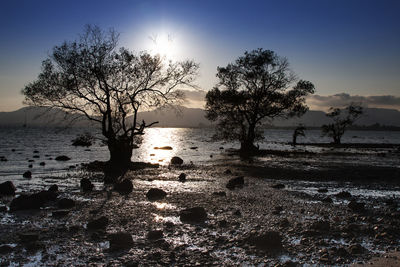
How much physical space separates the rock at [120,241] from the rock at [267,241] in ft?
11.0

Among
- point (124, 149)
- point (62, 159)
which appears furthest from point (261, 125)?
point (62, 159)

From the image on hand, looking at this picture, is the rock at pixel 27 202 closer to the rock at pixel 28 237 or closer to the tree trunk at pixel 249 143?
the rock at pixel 28 237

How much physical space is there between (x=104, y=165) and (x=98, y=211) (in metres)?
18.2

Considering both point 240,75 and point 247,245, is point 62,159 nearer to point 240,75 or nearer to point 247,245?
point 240,75

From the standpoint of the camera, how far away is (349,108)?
240ft

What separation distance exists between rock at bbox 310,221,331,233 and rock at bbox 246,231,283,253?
6.27ft

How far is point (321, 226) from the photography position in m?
10.4

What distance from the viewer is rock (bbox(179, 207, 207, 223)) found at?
11.4 metres

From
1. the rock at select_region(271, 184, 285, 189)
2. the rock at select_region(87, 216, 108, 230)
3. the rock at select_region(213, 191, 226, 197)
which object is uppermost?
the rock at select_region(87, 216, 108, 230)

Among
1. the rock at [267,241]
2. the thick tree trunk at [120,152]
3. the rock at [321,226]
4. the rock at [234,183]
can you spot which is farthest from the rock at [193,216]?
the thick tree trunk at [120,152]

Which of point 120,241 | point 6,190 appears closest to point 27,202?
point 6,190

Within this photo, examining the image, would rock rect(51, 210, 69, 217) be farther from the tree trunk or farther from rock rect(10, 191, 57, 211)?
the tree trunk

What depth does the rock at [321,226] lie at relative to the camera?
33.7 feet

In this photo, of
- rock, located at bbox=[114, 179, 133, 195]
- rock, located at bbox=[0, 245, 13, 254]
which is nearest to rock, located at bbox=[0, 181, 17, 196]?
rock, located at bbox=[114, 179, 133, 195]
